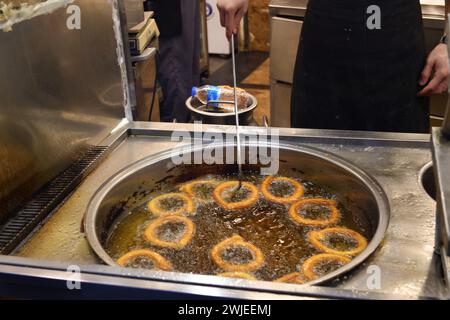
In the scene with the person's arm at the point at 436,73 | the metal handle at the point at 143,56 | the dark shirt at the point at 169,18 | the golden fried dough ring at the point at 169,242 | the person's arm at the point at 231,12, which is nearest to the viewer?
the golden fried dough ring at the point at 169,242

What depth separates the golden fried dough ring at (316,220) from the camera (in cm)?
→ 129

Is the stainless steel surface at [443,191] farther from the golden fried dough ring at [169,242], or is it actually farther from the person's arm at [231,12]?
the person's arm at [231,12]

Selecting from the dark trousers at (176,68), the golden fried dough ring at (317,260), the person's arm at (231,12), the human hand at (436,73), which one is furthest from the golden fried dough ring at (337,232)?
the dark trousers at (176,68)

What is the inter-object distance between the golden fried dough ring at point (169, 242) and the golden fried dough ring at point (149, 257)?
0.16ft

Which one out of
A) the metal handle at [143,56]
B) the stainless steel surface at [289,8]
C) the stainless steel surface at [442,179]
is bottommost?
the metal handle at [143,56]

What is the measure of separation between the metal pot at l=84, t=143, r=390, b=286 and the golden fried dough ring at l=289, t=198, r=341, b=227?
0.04m

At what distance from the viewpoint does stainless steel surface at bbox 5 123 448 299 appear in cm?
88

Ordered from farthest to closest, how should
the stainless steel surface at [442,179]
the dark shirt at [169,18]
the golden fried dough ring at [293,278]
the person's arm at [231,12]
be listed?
the dark shirt at [169,18] → the person's arm at [231,12] → the golden fried dough ring at [293,278] → the stainless steel surface at [442,179]

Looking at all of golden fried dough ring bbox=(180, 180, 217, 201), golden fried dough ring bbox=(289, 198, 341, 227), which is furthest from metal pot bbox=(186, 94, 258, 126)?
golden fried dough ring bbox=(289, 198, 341, 227)

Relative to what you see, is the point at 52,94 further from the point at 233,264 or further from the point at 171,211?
the point at 233,264

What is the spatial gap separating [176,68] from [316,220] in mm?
2446

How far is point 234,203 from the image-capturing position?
4.50 feet

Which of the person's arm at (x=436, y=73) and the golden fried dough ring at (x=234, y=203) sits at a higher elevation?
the person's arm at (x=436, y=73)
